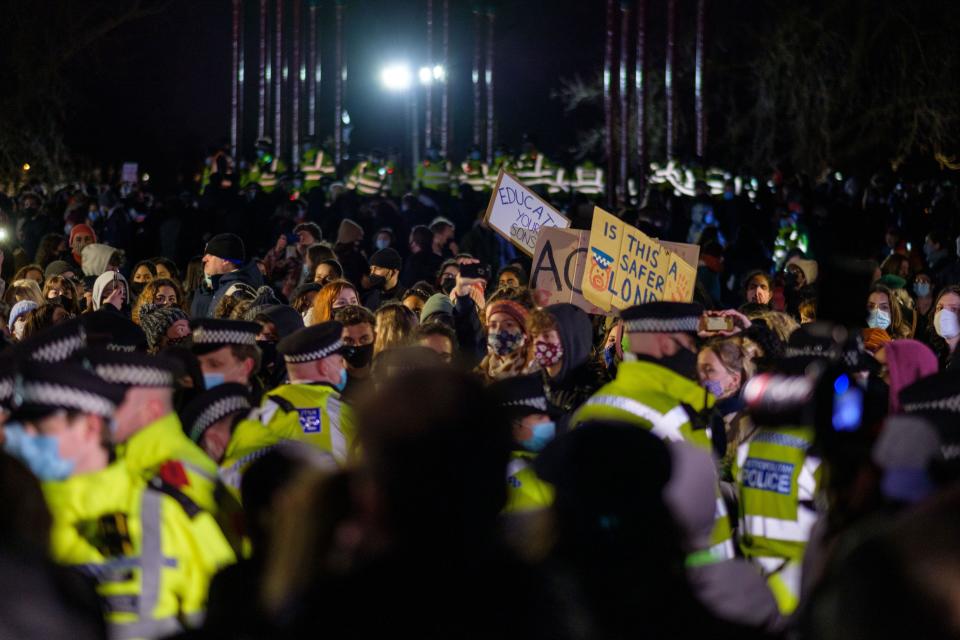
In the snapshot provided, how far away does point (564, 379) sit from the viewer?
7.52m

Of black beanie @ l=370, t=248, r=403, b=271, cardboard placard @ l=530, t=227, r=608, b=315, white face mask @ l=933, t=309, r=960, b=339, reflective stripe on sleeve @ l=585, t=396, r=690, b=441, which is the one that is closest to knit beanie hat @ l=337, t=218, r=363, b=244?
black beanie @ l=370, t=248, r=403, b=271

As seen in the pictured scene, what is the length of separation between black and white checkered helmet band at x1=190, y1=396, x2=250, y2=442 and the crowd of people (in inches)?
0.5

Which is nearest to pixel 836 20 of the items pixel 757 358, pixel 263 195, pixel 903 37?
pixel 903 37

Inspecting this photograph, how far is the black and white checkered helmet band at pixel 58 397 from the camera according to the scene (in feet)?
11.9

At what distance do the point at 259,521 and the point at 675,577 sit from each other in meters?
1.54

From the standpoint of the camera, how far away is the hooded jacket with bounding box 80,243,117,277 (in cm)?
1243

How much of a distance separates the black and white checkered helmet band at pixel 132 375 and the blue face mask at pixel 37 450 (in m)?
0.45

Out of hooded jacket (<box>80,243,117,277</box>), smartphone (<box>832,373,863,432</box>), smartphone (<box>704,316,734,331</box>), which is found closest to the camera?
smartphone (<box>832,373,863,432</box>)

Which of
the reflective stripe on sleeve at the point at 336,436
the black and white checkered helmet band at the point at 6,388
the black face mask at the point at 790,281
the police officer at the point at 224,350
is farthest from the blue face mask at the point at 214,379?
the black face mask at the point at 790,281

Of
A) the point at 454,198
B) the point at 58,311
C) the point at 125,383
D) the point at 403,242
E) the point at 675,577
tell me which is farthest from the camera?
the point at 454,198

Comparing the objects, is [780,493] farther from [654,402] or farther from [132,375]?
[132,375]

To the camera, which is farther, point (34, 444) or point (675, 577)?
point (34, 444)

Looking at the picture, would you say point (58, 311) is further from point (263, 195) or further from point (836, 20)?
point (836, 20)

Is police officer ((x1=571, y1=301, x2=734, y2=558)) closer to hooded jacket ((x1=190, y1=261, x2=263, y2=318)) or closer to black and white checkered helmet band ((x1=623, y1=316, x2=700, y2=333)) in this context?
black and white checkered helmet band ((x1=623, y1=316, x2=700, y2=333))
